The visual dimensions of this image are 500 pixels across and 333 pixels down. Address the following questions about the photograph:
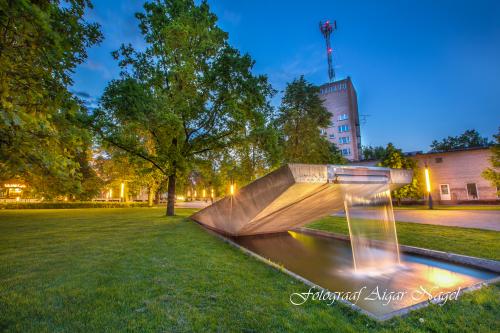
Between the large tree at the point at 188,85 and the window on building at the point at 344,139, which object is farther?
the window on building at the point at 344,139

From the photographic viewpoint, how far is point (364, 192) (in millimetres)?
7934

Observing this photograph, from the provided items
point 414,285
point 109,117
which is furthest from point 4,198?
point 414,285

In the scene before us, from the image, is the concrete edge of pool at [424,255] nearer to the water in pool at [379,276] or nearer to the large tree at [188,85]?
the water in pool at [379,276]

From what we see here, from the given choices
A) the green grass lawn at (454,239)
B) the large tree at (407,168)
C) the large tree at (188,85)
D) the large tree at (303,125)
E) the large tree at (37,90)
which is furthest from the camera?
the large tree at (407,168)

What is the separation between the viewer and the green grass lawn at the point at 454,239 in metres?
6.97

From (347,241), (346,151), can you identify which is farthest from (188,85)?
(346,151)

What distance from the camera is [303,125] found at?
25938mm

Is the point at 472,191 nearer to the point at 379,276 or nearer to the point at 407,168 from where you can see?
the point at 407,168

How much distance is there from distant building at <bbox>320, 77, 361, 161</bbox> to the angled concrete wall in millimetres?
51325

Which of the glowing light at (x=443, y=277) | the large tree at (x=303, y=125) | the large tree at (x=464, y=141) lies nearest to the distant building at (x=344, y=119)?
the large tree at (x=464, y=141)

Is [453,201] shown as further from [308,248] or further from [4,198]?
[4,198]

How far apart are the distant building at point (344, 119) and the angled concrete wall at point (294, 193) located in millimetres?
51325

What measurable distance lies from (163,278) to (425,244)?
842cm

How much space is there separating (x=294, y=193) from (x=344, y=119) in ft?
192
